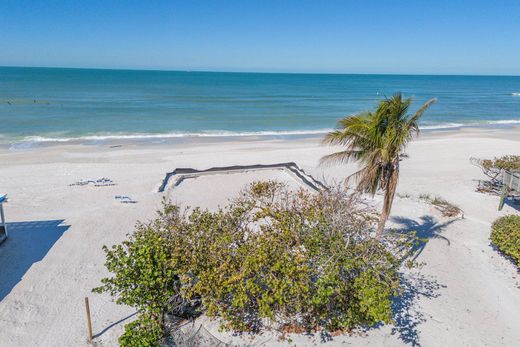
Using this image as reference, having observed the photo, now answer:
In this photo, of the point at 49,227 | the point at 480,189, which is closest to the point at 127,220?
the point at 49,227

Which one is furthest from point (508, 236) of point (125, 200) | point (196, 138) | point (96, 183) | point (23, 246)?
point (196, 138)

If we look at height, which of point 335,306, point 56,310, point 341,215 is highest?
point 341,215

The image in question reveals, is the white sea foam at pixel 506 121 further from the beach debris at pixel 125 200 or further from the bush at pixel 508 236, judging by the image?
the beach debris at pixel 125 200

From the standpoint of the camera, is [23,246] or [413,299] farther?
[23,246]

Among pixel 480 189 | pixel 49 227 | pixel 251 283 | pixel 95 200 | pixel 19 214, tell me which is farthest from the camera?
pixel 480 189

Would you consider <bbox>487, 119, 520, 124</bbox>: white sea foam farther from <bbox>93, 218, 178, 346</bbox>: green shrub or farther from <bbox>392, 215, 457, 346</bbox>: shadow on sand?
Answer: <bbox>93, 218, 178, 346</bbox>: green shrub

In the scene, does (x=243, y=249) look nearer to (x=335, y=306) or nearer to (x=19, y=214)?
(x=335, y=306)

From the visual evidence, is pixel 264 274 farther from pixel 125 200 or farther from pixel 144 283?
pixel 125 200
